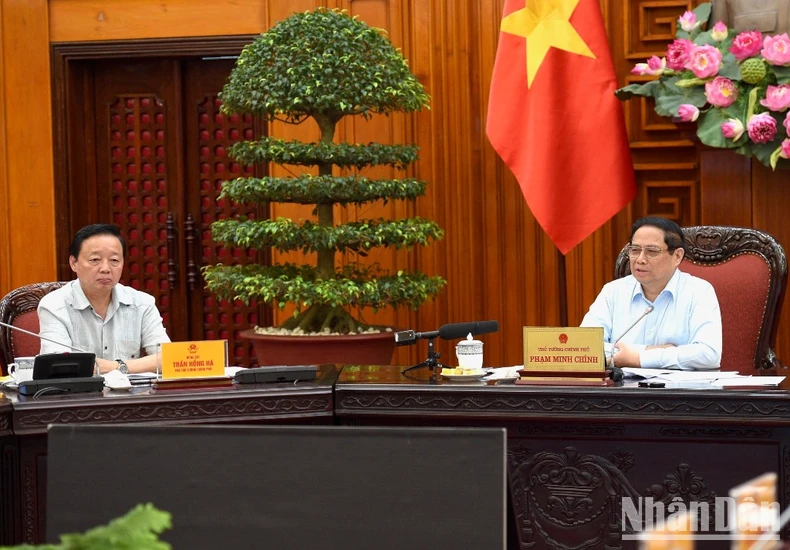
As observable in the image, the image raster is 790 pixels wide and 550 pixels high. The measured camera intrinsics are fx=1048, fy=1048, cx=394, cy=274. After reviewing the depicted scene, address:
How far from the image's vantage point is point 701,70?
4.01m

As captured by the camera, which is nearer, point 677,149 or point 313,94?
point 313,94

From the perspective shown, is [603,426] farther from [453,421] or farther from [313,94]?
[313,94]

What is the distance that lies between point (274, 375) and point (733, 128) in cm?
219

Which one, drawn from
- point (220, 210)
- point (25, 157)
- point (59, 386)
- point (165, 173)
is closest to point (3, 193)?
point (25, 157)

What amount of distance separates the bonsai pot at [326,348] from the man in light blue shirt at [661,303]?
48.5 inches

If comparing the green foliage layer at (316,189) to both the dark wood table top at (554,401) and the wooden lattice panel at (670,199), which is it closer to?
the wooden lattice panel at (670,199)

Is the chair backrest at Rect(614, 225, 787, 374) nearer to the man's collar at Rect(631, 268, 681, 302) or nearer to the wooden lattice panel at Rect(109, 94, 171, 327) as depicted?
the man's collar at Rect(631, 268, 681, 302)

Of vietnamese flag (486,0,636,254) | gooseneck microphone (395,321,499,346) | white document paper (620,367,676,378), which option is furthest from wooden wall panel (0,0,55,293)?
white document paper (620,367,676,378)

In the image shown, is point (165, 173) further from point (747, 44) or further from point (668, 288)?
point (668, 288)

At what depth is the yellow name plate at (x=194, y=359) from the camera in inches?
104

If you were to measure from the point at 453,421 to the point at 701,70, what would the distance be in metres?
2.09

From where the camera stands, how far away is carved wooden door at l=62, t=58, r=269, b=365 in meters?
5.41

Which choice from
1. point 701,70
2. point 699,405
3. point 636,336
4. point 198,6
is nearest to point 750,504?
point 699,405

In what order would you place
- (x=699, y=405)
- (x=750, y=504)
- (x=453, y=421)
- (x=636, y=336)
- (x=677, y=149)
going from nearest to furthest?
(x=750, y=504)
(x=699, y=405)
(x=453, y=421)
(x=636, y=336)
(x=677, y=149)
